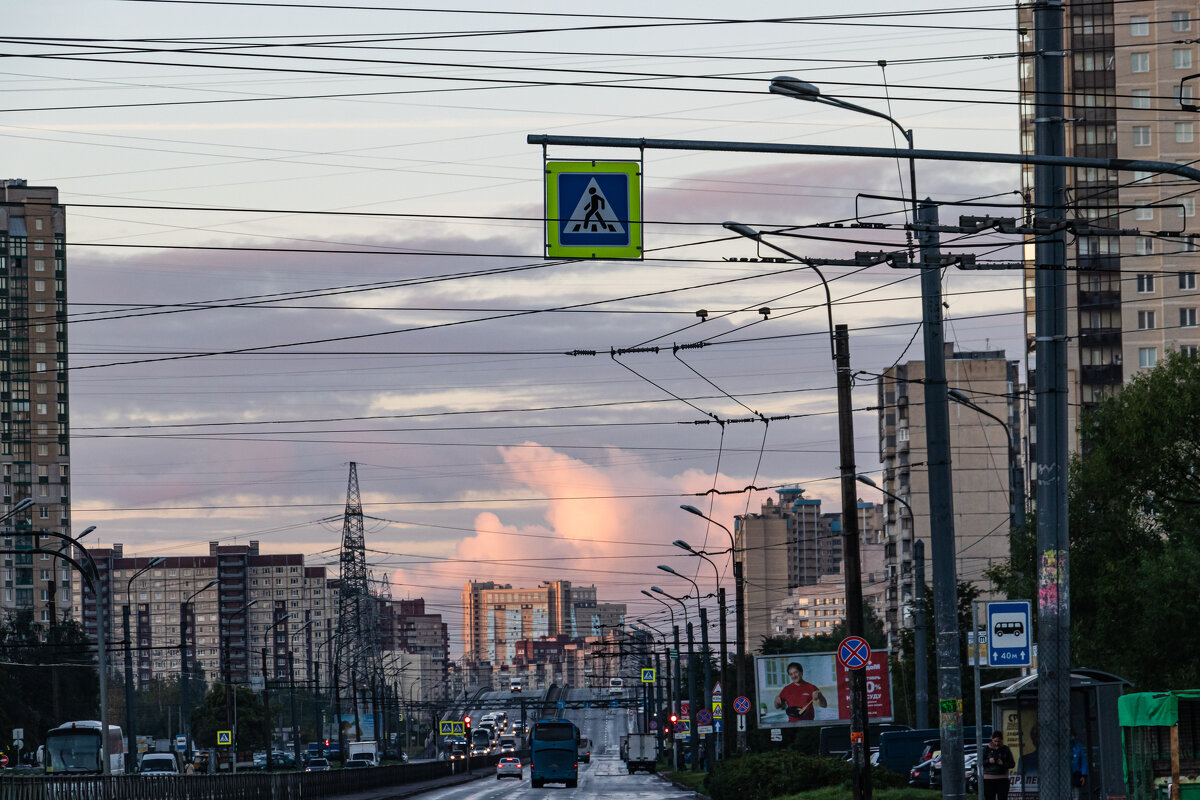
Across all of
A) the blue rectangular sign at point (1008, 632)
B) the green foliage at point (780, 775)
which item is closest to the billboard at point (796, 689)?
the green foliage at point (780, 775)

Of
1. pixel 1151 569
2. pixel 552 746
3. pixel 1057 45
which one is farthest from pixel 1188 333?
pixel 1057 45

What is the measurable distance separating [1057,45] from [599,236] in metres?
6.67

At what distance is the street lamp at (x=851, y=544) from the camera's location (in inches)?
1169

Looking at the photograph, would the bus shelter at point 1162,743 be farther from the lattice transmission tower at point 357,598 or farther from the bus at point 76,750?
the lattice transmission tower at point 357,598

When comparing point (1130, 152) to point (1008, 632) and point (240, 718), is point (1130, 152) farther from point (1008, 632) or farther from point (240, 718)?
point (1008, 632)

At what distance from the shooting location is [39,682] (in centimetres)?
11712

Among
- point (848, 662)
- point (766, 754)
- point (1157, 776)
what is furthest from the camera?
point (766, 754)

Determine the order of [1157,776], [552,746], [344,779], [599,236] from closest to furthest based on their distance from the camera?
[599,236] → [1157,776] → [344,779] → [552,746]

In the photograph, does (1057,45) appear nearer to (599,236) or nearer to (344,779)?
(599,236)

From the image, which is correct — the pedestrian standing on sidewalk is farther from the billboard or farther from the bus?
the bus

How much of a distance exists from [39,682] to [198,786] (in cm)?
8496

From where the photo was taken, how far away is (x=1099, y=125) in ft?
381

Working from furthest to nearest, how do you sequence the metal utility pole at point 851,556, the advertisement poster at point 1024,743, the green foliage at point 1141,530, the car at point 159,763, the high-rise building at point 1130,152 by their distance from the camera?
the high-rise building at point 1130,152
the car at point 159,763
the green foliage at point 1141,530
the advertisement poster at point 1024,743
the metal utility pole at point 851,556

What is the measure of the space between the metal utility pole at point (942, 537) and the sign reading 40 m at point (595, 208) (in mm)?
5785
